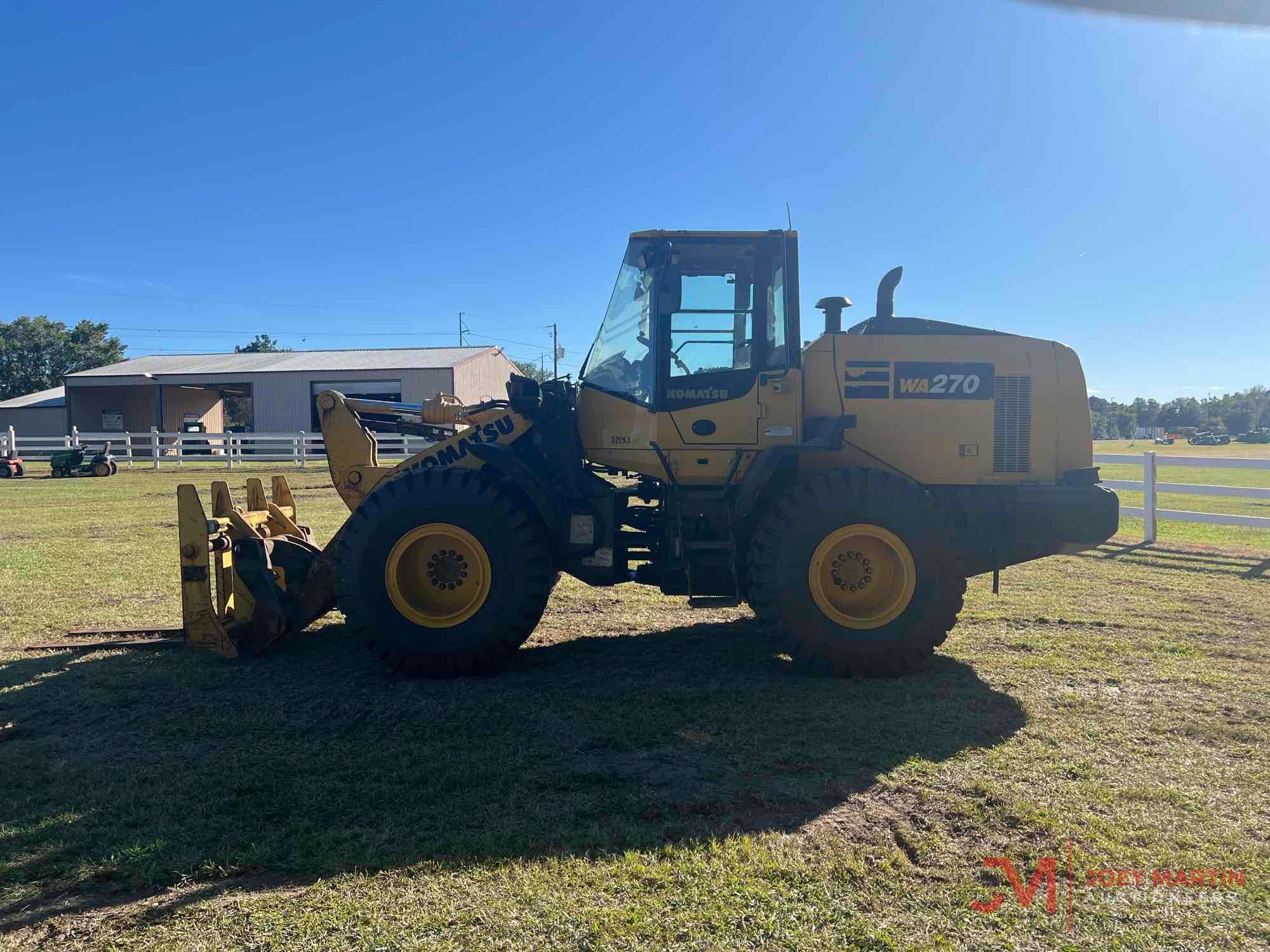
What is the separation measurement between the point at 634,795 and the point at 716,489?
2.51 metres

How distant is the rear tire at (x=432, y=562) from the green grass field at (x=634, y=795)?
30cm

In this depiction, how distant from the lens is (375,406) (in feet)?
19.7

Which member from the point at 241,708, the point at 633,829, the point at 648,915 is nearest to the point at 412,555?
the point at 241,708

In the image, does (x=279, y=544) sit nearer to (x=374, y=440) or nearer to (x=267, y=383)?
(x=374, y=440)

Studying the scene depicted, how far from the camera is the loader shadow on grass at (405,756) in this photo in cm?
299

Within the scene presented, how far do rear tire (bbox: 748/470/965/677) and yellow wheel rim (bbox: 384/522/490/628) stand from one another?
1.82 m

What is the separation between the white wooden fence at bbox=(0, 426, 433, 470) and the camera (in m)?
26.9

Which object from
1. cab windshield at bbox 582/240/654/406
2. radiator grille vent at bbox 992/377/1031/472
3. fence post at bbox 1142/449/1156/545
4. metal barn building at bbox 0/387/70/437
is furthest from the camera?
metal barn building at bbox 0/387/70/437

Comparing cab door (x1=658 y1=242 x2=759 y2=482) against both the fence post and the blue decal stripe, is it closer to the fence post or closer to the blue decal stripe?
the blue decal stripe

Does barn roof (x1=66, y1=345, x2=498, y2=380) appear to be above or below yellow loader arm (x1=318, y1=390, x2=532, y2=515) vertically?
above

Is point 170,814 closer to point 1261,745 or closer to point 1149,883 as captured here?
point 1149,883

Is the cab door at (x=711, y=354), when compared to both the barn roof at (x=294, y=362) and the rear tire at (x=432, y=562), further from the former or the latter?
the barn roof at (x=294, y=362)

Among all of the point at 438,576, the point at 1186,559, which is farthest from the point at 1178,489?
the point at 438,576

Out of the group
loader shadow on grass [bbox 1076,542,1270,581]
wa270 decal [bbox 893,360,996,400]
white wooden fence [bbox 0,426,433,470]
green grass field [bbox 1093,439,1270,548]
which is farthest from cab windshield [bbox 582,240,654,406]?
white wooden fence [bbox 0,426,433,470]
